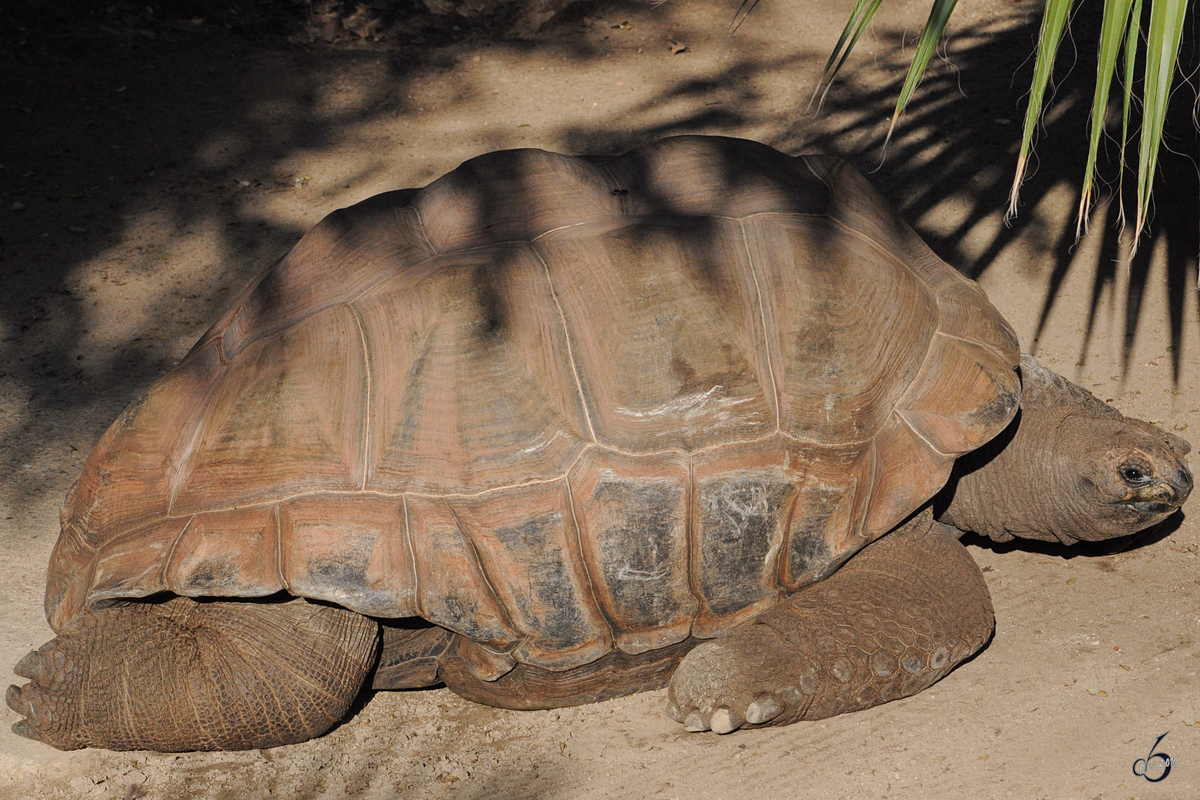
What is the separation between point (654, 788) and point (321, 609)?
107 centimetres

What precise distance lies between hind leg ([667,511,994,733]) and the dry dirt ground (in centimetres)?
11

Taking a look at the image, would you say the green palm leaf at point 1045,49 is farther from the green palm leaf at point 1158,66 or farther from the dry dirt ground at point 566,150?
the dry dirt ground at point 566,150

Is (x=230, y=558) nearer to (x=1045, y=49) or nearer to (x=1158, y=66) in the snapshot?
(x=1045, y=49)

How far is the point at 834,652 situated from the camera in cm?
285

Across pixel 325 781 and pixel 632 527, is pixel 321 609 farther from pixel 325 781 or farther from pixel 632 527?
pixel 632 527

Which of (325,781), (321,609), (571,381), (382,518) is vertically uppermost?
(571,381)

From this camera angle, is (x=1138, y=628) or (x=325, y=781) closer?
(x=325, y=781)

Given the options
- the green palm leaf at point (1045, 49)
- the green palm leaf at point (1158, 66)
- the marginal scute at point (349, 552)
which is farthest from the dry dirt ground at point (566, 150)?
the green palm leaf at point (1045, 49)

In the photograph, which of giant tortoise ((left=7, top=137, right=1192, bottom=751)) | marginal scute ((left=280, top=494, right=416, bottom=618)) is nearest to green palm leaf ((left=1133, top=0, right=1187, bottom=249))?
giant tortoise ((left=7, top=137, right=1192, bottom=751))

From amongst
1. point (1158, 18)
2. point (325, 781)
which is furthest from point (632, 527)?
point (1158, 18)

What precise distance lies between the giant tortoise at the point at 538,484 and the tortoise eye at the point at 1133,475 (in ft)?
1.71

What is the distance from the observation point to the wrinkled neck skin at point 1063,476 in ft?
10.5

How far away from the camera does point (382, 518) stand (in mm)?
2684

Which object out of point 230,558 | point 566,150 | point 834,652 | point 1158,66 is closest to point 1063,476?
point 834,652
